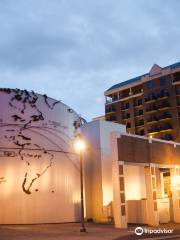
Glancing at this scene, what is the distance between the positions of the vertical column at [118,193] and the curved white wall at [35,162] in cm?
563

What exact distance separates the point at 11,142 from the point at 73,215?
8054 millimetres

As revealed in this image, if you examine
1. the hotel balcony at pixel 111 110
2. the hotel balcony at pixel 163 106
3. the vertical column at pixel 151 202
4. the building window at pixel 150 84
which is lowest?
the vertical column at pixel 151 202

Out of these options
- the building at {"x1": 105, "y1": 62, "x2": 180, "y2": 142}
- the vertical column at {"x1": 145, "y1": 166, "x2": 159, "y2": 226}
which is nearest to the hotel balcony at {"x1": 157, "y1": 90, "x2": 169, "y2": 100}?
the building at {"x1": 105, "y1": 62, "x2": 180, "y2": 142}

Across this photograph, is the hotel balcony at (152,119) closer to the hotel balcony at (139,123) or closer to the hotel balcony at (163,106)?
the hotel balcony at (139,123)

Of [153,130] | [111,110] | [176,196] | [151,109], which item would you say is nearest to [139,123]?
[151,109]

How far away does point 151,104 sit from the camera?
96750mm

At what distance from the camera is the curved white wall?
2786 centimetres

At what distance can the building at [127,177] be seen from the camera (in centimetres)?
2694

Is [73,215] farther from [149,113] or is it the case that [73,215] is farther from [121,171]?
[149,113]

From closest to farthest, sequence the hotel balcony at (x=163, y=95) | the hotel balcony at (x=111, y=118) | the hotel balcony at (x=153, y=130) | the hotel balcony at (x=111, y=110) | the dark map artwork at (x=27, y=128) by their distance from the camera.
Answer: the dark map artwork at (x=27, y=128), the hotel balcony at (x=163, y=95), the hotel balcony at (x=153, y=130), the hotel balcony at (x=111, y=118), the hotel balcony at (x=111, y=110)

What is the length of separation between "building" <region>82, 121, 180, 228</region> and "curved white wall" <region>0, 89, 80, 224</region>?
3313 mm

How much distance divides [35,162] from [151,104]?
70937 mm

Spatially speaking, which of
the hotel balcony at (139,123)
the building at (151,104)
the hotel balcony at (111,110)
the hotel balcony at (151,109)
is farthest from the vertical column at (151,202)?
the hotel balcony at (111,110)

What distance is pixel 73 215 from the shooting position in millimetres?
31062
